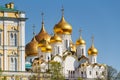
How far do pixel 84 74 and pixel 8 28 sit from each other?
48.7 feet

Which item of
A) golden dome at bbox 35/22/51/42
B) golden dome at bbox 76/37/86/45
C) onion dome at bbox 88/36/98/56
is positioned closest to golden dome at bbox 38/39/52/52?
golden dome at bbox 35/22/51/42

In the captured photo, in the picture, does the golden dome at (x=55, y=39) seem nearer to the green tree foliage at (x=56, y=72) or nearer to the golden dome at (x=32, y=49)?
the golden dome at (x=32, y=49)

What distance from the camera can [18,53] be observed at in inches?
2677

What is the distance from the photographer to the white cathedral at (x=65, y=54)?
76938mm

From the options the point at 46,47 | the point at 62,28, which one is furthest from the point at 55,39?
the point at 62,28

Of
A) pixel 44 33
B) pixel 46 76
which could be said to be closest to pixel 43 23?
pixel 44 33

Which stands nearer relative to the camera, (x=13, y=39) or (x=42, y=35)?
(x=13, y=39)

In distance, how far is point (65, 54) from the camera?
7869cm

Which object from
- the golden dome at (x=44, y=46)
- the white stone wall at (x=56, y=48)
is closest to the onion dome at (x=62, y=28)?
the white stone wall at (x=56, y=48)

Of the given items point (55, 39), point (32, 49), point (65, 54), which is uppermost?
point (55, 39)

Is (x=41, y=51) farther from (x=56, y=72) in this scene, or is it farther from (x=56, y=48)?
(x=56, y=72)

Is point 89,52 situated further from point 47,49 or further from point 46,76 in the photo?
point 46,76

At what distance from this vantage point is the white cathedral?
76938mm

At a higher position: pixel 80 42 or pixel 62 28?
pixel 62 28
